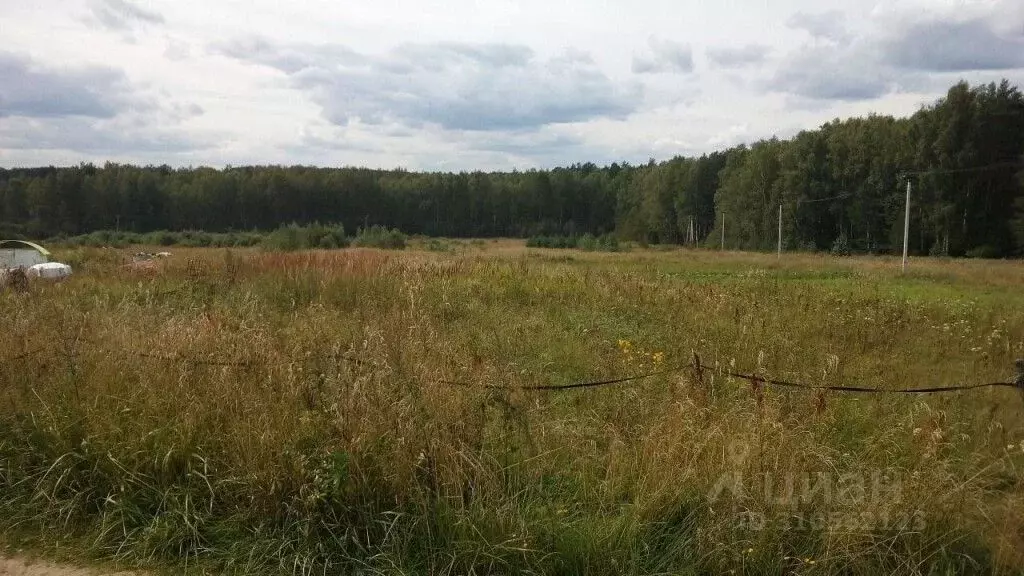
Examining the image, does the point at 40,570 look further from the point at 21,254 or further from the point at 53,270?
the point at 21,254

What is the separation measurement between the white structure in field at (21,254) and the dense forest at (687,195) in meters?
31.6

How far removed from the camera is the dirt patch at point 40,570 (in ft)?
11.1

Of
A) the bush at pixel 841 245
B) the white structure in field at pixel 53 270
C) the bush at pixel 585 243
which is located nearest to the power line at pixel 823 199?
the bush at pixel 841 245

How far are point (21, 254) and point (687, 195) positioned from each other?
77479 mm

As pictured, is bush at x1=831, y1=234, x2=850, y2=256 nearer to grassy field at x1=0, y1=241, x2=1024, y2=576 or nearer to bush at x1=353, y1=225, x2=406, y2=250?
bush at x1=353, y1=225, x2=406, y2=250

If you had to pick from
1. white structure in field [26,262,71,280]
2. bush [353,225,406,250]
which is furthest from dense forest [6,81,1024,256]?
white structure in field [26,262,71,280]

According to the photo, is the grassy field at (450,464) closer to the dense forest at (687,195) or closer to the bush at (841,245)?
the dense forest at (687,195)

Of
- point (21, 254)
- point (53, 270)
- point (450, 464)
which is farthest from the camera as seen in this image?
point (21, 254)

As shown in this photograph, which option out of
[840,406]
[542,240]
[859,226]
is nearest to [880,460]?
[840,406]

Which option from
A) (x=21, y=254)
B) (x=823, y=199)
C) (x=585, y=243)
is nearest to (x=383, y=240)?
(x=585, y=243)

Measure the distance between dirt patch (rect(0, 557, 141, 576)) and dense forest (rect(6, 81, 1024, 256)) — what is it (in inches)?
2110

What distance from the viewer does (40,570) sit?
342cm

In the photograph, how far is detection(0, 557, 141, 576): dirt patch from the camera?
3.38 meters

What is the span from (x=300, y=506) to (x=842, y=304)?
11.0 meters
